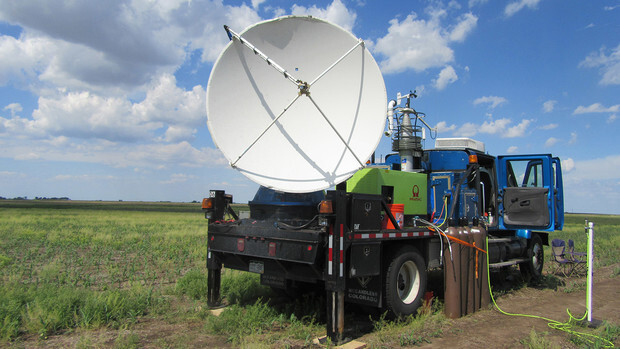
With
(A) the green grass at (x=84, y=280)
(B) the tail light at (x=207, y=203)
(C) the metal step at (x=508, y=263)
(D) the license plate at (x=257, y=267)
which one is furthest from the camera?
(C) the metal step at (x=508, y=263)

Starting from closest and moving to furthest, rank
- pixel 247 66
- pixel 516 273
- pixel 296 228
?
1. pixel 296 228
2. pixel 247 66
3. pixel 516 273

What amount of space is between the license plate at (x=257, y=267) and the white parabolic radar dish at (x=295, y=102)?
3.80 feet

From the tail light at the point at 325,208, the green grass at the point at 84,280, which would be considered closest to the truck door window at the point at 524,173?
the tail light at the point at 325,208

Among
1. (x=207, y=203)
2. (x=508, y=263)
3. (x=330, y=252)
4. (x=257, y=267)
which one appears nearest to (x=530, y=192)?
(x=508, y=263)

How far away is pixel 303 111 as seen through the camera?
6.81 m

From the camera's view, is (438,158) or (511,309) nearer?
(511,309)

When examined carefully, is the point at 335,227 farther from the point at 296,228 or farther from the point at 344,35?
the point at 344,35

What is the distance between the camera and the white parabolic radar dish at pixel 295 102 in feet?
20.7

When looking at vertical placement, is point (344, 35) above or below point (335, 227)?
above

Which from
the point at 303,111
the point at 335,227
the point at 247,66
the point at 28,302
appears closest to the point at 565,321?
the point at 335,227

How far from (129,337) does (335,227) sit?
2981 mm

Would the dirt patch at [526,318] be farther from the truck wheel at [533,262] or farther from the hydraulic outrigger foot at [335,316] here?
the hydraulic outrigger foot at [335,316]

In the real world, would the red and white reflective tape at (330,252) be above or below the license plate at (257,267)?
above

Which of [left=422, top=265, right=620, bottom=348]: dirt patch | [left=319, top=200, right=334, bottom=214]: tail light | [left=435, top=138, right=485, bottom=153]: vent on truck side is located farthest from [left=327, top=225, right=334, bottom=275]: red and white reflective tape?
[left=435, top=138, right=485, bottom=153]: vent on truck side
